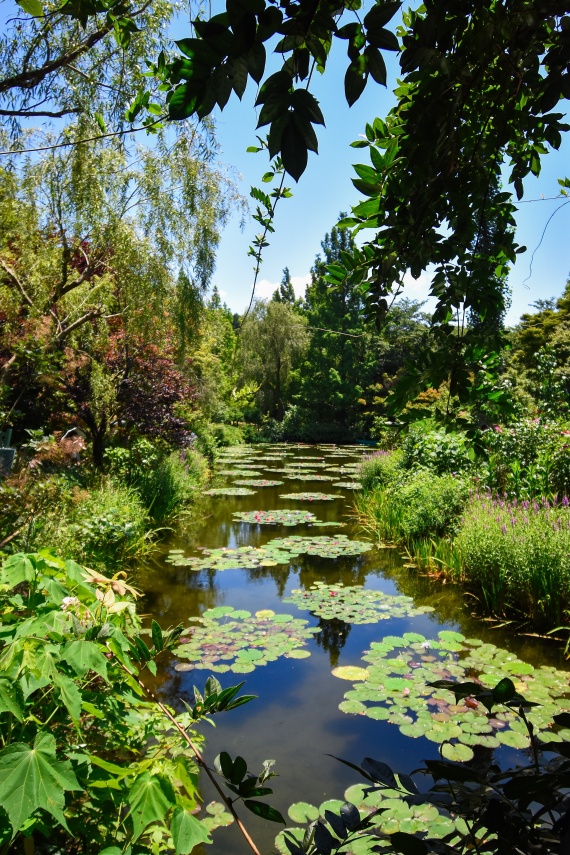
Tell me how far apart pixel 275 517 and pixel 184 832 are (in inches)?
283

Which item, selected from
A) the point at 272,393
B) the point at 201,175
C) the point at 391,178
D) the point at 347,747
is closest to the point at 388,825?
the point at 347,747

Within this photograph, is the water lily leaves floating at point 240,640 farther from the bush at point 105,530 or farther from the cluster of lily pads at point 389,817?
the cluster of lily pads at point 389,817

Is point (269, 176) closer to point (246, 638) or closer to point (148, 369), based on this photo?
point (246, 638)

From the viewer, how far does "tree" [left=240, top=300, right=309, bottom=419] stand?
77.8 ft

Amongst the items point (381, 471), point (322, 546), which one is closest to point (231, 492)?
point (381, 471)

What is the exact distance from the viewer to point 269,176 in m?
1.29

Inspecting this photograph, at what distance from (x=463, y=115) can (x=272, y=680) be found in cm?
335

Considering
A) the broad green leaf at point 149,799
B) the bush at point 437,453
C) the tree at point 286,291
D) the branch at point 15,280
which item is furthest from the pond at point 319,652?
the tree at point 286,291

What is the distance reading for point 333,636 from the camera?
165 inches

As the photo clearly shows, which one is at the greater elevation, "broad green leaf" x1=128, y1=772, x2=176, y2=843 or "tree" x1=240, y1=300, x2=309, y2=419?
"tree" x1=240, y1=300, x2=309, y2=419

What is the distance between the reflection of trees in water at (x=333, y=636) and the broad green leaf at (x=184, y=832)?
2.71 meters

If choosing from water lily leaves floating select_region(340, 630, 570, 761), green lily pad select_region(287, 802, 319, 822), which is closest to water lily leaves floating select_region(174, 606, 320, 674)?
water lily leaves floating select_region(340, 630, 570, 761)

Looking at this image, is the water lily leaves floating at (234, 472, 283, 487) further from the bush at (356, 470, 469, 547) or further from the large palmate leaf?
the large palmate leaf

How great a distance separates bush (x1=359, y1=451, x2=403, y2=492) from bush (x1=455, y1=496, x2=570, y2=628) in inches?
134
